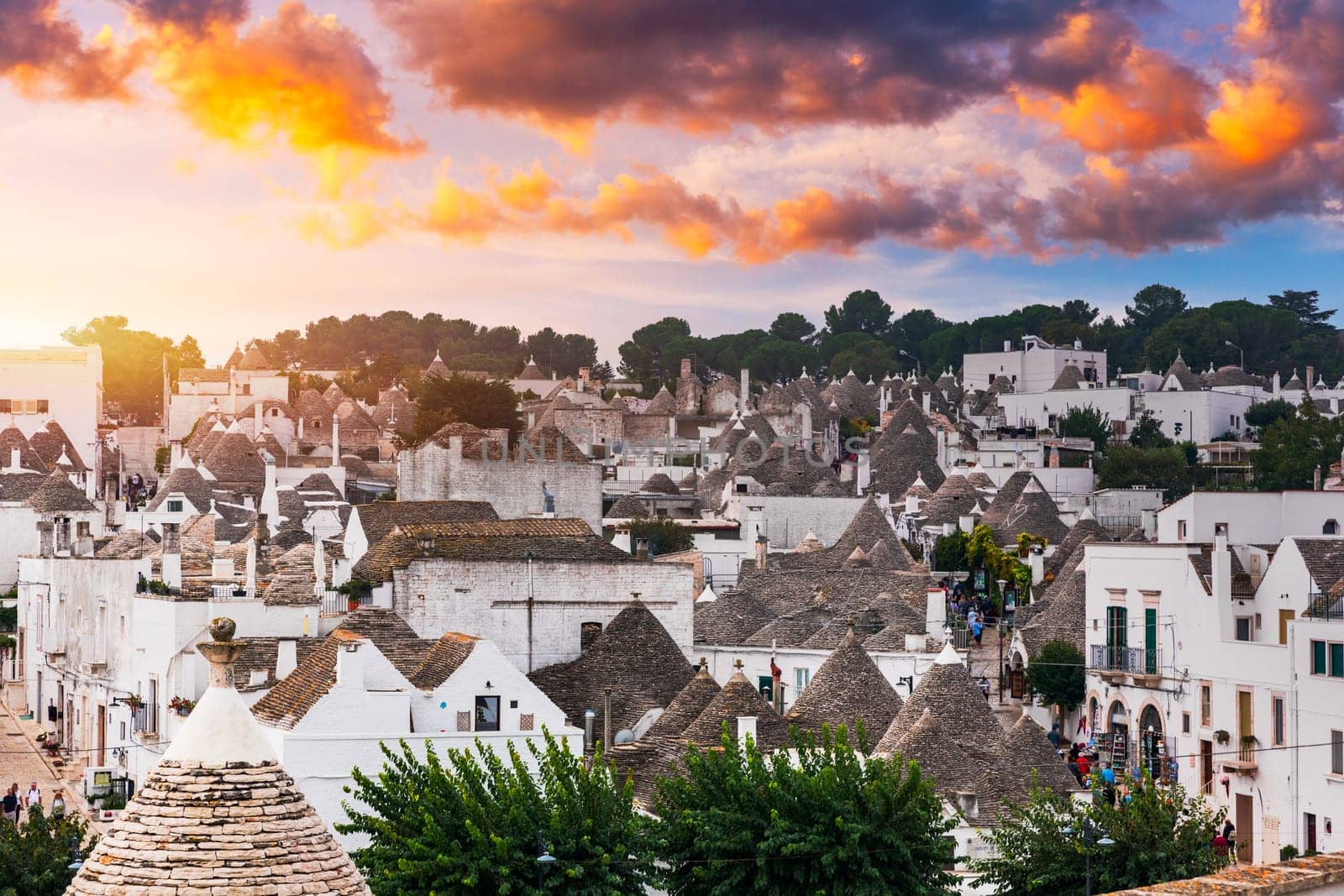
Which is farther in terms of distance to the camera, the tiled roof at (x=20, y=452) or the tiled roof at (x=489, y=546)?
the tiled roof at (x=20, y=452)

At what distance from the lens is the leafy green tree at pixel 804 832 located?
30.5 metres

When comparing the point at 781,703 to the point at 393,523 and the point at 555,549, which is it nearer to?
the point at 555,549

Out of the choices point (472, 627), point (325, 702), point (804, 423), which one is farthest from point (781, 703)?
point (804, 423)

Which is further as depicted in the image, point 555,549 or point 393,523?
point 393,523

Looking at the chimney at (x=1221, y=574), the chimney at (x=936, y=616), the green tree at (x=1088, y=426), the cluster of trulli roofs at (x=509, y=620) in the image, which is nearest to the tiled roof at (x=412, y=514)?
the cluster of trulli roofs at (x=509, y=620)

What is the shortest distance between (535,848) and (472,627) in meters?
20.3

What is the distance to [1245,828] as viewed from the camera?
4441 centimetres

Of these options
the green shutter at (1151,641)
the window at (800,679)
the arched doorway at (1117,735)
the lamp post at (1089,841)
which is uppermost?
the green shutter at (1151,641)

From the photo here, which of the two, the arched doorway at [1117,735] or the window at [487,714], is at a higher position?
the window at [487,714]

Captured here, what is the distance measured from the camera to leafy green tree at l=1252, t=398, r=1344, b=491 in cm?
10056

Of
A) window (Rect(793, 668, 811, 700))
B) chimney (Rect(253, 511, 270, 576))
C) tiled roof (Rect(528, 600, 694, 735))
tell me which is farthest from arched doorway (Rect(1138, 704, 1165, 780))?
chimney (Rect(253, 511, 270, 576))

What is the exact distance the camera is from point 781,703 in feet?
173

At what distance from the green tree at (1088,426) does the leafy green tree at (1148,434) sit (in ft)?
5.23

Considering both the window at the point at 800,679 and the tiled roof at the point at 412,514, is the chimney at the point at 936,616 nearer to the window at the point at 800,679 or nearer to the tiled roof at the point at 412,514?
the window at the point at 800,679
